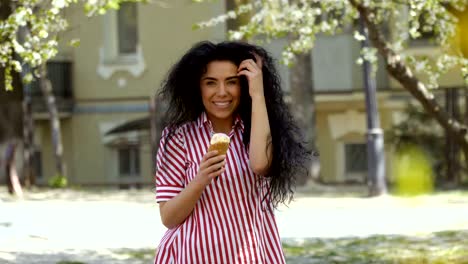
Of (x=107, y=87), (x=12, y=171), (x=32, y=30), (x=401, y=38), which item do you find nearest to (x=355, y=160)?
(x=107, y=87)

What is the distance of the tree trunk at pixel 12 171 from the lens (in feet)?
67.6

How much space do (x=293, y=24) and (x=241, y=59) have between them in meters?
9.38

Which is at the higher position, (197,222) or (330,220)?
(197,222)

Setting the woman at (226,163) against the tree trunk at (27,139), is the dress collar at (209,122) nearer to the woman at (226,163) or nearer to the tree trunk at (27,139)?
the woman at (226,163)

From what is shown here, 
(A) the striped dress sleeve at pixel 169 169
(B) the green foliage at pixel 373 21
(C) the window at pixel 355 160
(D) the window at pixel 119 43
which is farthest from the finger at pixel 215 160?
(D) the window at pixel 119 43

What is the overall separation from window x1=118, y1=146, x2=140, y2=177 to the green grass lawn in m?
20.3

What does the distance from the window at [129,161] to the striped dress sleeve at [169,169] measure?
94.0ft

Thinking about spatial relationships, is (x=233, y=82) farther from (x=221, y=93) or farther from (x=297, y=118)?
(x=297, y=118)

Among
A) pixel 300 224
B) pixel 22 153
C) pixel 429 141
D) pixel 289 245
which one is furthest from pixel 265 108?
pixel 429 141

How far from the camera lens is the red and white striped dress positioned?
Result: 4230 millimetres

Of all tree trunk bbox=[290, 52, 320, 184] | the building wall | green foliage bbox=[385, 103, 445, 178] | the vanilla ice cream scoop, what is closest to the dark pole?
green foliage bbox=[385, 103, 445, 178]

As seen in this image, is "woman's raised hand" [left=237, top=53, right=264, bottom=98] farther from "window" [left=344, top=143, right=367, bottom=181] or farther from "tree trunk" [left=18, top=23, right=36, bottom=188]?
"window" [left=344, top=143, right=367, bottom=181]

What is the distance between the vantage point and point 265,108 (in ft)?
14.2

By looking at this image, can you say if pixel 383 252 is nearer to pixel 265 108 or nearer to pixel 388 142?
pixel 265 108
